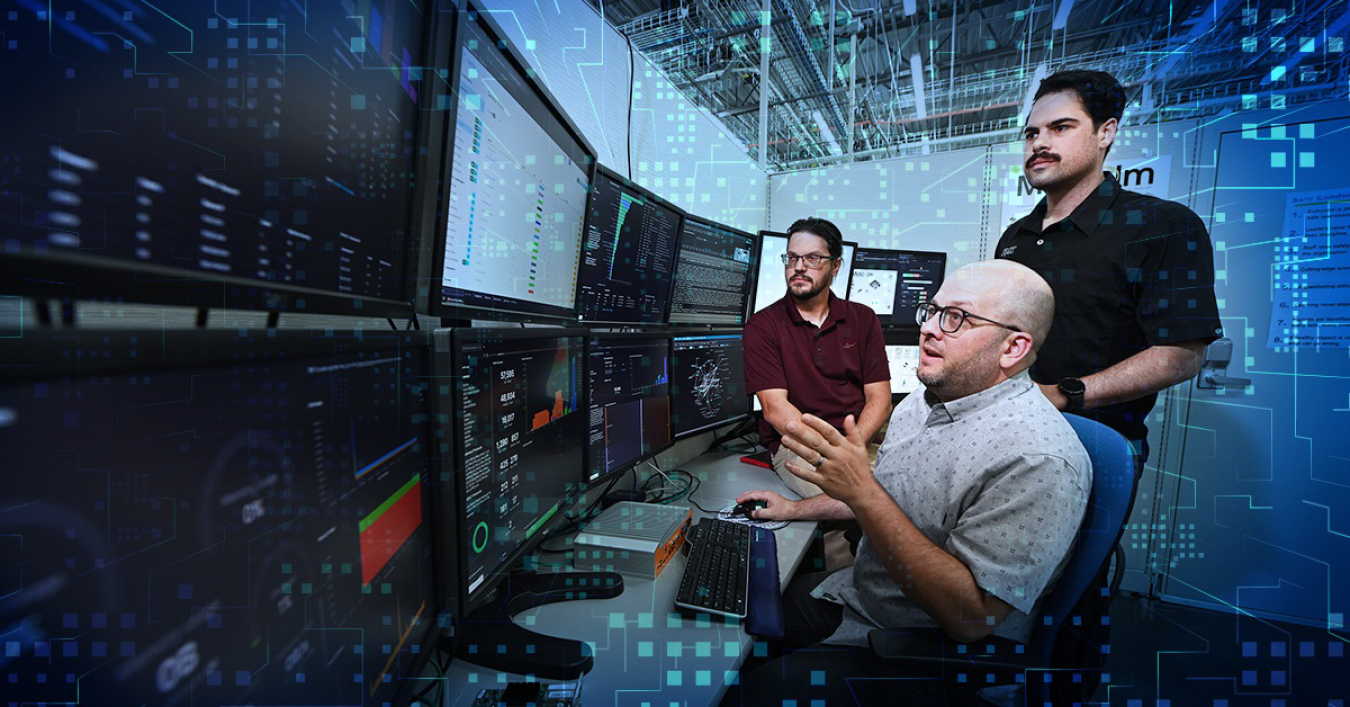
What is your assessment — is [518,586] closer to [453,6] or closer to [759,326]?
[453,6]

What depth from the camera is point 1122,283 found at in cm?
150

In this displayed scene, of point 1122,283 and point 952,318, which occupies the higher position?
point 1122,283

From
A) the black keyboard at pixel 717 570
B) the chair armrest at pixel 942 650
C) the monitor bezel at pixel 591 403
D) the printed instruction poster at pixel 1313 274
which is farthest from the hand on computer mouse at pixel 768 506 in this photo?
the printed instruction poster at pixel 1313 274

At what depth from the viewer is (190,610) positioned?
0.33m

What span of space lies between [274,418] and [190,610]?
5.4 inches

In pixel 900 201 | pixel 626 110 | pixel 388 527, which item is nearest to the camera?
pixel 388 527

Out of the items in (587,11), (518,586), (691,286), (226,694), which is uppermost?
(587,11)

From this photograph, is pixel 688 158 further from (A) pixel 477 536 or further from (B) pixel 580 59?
(A) pixel 477 536

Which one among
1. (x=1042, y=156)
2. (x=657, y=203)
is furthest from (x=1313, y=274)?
(x=657, y=203)

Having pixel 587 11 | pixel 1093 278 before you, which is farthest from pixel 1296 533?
pixel 587 11

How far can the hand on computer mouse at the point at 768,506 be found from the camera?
1.31m

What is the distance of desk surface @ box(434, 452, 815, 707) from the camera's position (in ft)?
2.28

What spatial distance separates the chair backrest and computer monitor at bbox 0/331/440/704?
111cm

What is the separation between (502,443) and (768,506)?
82cm
